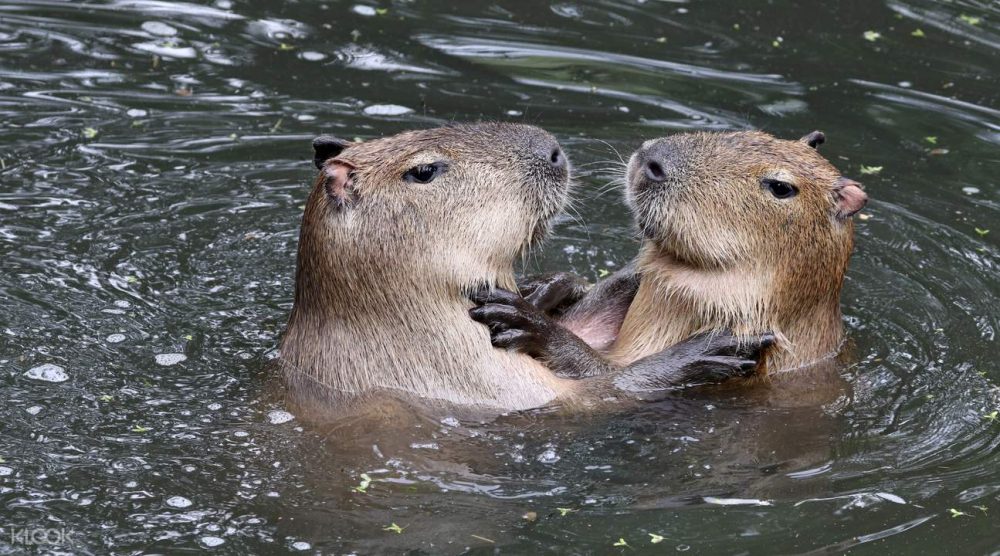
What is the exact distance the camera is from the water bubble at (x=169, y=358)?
26.3ft

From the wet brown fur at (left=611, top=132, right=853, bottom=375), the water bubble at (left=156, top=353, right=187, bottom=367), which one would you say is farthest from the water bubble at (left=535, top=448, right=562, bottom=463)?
the water bubble at (left=156, top=353, right=187, bottom=367)

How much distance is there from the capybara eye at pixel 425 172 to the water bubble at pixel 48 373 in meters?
2.23

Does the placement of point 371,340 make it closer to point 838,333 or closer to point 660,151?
point 660,151

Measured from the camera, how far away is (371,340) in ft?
24.3

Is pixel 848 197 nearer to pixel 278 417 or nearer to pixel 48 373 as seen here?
pixel 278 417

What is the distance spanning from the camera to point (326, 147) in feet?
25.5

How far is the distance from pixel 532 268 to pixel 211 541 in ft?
14.3

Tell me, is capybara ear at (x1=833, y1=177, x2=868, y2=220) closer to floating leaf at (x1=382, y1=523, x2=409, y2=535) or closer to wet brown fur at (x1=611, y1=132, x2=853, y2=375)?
wet brown fur at (x1=611, y1=132, x2=853, y2=375)

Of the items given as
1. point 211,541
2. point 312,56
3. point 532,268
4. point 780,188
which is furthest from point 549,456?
point 312,56

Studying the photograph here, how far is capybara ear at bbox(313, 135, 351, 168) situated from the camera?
25.3ft

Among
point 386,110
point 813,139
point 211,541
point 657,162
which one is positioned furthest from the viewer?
point 386,110

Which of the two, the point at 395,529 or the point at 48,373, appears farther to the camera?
the point at 48,373

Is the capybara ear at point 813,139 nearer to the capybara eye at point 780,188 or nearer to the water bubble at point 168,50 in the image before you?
the capybara eye at point 780,188

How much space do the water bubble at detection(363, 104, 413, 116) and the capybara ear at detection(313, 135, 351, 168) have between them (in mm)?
3820
